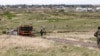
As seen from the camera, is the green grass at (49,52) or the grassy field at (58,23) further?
the grassy field at (58,23)

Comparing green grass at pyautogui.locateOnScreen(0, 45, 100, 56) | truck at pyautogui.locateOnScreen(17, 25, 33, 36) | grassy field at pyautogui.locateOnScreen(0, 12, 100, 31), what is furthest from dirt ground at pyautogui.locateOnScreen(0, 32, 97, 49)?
grassy field at pyautogui.locateOnScreen(0, 12, 100, 31)

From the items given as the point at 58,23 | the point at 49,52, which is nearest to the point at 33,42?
the point at 49,52

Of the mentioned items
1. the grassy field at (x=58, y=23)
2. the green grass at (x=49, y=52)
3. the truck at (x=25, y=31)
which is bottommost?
the grassy field at (x=58, y=23)

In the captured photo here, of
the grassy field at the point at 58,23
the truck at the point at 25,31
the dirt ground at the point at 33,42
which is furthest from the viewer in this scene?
the grassy field at the point at 58,23

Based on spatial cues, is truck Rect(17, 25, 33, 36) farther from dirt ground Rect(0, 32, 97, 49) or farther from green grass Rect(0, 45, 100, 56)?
green grass Rect(0, 45, 100, 56)

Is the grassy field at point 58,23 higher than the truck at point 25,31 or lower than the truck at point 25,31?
lower

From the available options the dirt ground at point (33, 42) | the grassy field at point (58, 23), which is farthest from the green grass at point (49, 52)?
the grassy field at point (58, 23)

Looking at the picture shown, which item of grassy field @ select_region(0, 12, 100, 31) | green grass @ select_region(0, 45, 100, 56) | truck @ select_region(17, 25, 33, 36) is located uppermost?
green grass @ select_region(0, 45, 100, 56)

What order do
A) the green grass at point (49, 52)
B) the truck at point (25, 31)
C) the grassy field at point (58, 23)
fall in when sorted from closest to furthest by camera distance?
the green grass at point (49, 52), the truck at point (25, 31), the grassy field at point (58, 23)

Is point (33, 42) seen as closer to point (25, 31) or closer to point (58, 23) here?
point (25, 31)

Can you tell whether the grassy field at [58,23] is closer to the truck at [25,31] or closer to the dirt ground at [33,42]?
the truck at [25,31]


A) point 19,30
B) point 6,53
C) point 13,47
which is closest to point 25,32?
point 19,30

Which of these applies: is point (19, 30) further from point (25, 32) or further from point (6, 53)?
point (6, 53)

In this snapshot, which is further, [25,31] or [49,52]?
[25,31]
